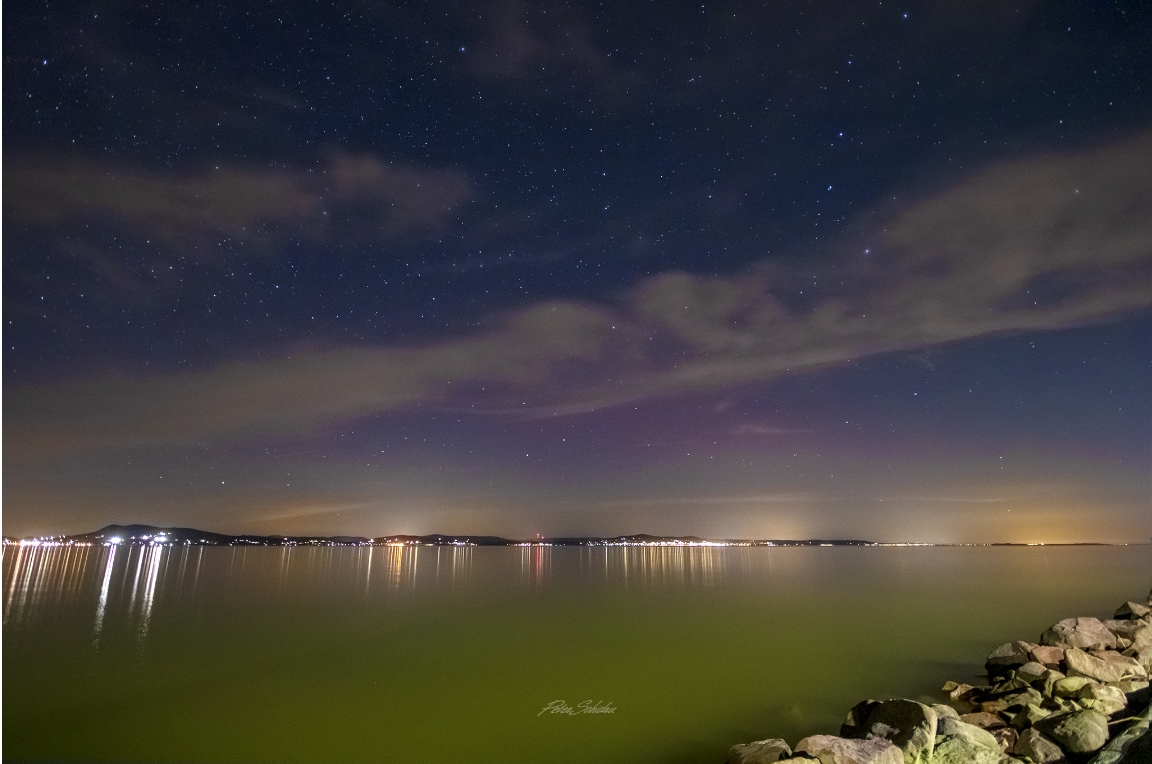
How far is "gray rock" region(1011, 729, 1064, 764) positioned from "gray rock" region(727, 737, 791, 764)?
367cm

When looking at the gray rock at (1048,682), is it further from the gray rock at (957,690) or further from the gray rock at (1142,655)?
the gray rock at (1142,655)

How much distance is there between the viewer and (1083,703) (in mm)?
12672

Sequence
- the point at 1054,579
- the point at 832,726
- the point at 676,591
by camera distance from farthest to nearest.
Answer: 1. the point at 1054,579
2. the point at 676,591
3. the point at 832,726

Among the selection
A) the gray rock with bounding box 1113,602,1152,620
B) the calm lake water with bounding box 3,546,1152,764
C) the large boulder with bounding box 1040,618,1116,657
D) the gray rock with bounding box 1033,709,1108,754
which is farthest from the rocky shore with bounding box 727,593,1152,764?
the gray rock with bounding box 1113,602,1152,620

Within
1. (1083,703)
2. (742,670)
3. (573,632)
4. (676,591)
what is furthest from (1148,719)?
(676,591)

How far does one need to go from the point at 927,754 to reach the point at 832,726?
4413mm

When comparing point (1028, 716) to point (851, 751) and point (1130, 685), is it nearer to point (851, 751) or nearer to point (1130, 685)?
point (1130, 685)

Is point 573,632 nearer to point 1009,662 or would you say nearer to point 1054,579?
point 1009,662

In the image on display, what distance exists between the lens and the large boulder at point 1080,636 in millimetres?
17641

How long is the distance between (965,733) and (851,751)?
99.8 inches

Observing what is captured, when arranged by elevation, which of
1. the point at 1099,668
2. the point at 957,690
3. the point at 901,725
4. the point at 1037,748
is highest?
the point at 1099,668

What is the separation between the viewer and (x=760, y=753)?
1014 cm

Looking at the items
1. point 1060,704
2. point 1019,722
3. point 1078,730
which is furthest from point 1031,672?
point 1078,730

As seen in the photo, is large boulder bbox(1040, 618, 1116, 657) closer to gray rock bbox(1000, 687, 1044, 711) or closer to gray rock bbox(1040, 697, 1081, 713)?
gray rock bbox(1000, 687, 1044, 711)
